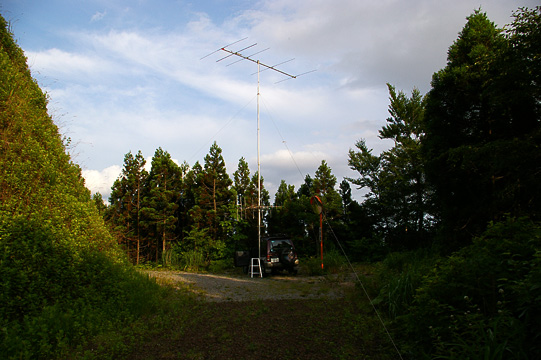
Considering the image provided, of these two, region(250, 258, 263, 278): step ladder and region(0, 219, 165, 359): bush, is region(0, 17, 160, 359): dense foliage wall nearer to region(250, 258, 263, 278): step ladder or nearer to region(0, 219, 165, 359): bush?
region(0, 219, 165, 359): bush

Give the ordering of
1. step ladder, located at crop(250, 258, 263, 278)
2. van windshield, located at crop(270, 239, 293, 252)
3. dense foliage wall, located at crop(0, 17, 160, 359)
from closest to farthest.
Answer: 1. dense foliage wall, located at crop(0, 17, 160, 359)
2. van windshield, located at crop(270, 239, 293, 252)
3. step ladder, located at crop(250, 258, 263, 278)

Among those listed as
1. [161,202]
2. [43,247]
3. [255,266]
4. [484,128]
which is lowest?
[255,266]

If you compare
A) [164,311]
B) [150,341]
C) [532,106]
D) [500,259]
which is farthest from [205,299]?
[532,106]

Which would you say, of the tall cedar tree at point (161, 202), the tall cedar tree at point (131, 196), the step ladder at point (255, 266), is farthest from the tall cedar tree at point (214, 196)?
the step ladder at point (255, 266)

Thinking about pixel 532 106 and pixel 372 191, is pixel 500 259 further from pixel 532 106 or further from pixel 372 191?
pixel 372 191

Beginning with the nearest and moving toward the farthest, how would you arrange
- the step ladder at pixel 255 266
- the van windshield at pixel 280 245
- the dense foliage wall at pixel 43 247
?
the dense foliage wall at pixel 43 247 → the van windshield at pixel 280 245 → the step ladder at pixel 255 266

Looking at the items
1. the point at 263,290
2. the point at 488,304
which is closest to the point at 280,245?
the point at 263,290

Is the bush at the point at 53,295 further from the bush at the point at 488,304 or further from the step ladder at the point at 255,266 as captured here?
the step ladder at the point at 255,266

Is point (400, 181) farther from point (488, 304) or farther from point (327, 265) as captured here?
point (488, 304)

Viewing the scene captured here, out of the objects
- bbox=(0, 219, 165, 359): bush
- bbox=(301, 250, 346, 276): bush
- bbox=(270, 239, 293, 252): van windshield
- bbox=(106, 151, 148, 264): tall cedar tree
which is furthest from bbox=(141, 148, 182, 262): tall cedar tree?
bbox=(0, 219, 165, 359): bush

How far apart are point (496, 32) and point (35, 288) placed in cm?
1940

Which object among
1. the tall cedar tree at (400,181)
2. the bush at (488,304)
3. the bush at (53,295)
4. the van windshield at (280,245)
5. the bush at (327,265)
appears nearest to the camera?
the bush at (488,304)

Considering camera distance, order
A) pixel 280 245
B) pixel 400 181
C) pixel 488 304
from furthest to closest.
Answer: pixel 400 181
pixel 280 245
pixel 488 304

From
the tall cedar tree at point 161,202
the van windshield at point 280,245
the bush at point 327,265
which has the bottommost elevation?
the bush at point 327,265
